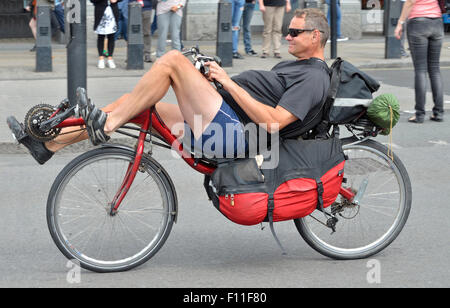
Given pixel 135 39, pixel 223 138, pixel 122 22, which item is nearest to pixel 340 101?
pixel 223 138

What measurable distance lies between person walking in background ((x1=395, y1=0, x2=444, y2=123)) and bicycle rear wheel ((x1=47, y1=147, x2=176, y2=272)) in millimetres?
4891

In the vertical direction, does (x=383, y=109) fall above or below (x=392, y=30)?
above

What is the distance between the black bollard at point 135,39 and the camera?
13.0 m

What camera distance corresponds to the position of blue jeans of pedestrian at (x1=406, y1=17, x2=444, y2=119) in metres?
8.85

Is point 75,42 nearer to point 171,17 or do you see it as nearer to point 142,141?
point 142,141

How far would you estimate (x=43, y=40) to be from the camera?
498 inches

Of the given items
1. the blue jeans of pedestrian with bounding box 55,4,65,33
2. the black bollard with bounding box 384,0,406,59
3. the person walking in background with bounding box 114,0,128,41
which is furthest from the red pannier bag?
the blue jeans of pedestrian with bounding box 55,4,65,33

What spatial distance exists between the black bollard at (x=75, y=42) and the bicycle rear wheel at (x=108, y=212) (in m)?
4.03

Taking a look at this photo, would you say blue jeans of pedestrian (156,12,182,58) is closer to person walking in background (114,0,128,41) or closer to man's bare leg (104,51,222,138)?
person walking in background (114,0,128,41)

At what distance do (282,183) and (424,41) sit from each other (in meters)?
4.70

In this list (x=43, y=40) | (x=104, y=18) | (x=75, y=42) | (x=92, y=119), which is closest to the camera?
(x=92, y=119)

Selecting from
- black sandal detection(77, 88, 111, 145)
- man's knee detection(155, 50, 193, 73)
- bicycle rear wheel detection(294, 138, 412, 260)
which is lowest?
bicycle rear wheel detection(294, 138, 412, 260)

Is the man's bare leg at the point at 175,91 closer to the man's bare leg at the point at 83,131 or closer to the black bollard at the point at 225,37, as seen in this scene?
the man's bare leg at the point at 83,131

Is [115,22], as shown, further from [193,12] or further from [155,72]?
[155,72]
